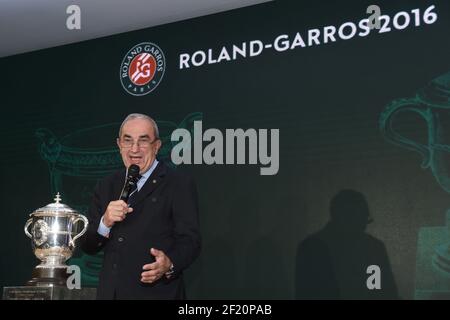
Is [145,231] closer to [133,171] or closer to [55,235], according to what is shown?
[133,171]

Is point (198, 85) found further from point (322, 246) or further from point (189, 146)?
point (322, 246)

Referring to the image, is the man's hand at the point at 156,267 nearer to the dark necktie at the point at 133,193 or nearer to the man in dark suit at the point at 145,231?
the man in dark suit at the point at 145,231

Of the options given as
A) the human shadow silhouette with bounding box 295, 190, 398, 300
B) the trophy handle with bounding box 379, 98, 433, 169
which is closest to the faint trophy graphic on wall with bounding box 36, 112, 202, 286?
the human shadow silhouette with bounding box 295, 190, 398, 300

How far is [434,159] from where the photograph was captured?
13.6 feet

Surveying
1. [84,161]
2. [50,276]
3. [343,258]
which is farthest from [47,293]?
[84,161]

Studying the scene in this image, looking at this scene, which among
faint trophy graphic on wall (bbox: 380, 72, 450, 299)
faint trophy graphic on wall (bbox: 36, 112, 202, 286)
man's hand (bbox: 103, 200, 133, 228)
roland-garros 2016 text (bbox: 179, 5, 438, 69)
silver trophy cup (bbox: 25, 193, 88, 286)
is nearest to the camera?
man's hand (bbox: 103, 200, 133, 228)

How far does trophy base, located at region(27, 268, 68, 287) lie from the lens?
2.77 metres

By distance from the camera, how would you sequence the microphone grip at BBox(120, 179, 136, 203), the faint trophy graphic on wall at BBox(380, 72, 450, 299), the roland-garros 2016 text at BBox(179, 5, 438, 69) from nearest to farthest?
the microphone grip at BBox(120, 179, 136, 203)
the faint trophy graphic on wall at BBox(380, 72, 450, 299)
the roland-garros 2016 text at BBox(179, 5, 438, 69)

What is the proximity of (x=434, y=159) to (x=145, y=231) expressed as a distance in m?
2.19

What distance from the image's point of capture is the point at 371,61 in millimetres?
4453

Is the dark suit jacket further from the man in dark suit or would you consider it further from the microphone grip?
the microphone grip

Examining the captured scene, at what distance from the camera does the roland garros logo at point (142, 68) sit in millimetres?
5391

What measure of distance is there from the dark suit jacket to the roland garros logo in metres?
2.72

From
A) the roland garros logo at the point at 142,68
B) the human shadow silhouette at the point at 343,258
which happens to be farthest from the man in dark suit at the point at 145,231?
the roland garros logo at the point at 142,68
